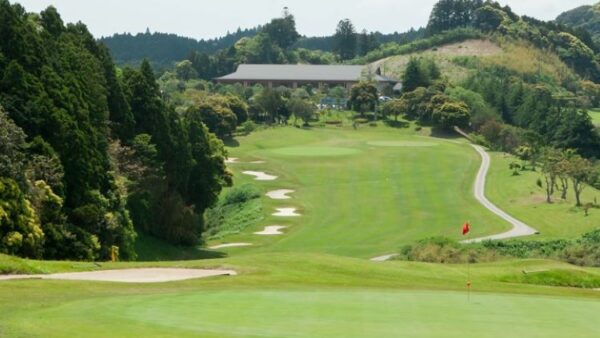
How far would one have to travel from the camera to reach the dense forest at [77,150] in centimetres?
3572

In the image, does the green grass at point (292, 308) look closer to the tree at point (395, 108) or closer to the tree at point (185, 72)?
the tree at point (395, 108)

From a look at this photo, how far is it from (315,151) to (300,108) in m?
25.4

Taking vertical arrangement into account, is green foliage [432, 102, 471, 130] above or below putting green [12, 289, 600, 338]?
below

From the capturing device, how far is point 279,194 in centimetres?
7838

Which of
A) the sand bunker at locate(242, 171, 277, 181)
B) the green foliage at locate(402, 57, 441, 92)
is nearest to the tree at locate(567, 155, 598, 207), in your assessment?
the sand bunker at locate(242, 171, 277, 181)

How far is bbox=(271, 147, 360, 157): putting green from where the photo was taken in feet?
340

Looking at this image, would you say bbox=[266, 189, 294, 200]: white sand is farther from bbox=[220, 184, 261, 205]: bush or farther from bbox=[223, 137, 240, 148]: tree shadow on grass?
bbox=[223, 137, 240, 148]: tree shadow on grass

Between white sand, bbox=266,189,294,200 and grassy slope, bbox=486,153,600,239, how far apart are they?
16453mm

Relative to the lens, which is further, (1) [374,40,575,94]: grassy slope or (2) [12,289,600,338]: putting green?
(1) [374,40,575,94]: grassy slope

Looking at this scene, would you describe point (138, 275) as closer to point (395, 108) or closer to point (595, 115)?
point (395, 108)

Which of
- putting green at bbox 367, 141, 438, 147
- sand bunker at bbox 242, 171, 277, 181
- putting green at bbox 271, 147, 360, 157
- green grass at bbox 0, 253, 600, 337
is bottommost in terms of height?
sand bunker at bbox 242, 171, 277, 181

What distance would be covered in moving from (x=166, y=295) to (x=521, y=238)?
126 feet

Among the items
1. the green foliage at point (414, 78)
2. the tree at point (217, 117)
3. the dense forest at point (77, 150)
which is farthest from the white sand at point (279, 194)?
the green foliage at point (414, 78)

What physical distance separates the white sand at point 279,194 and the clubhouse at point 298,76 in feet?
354
